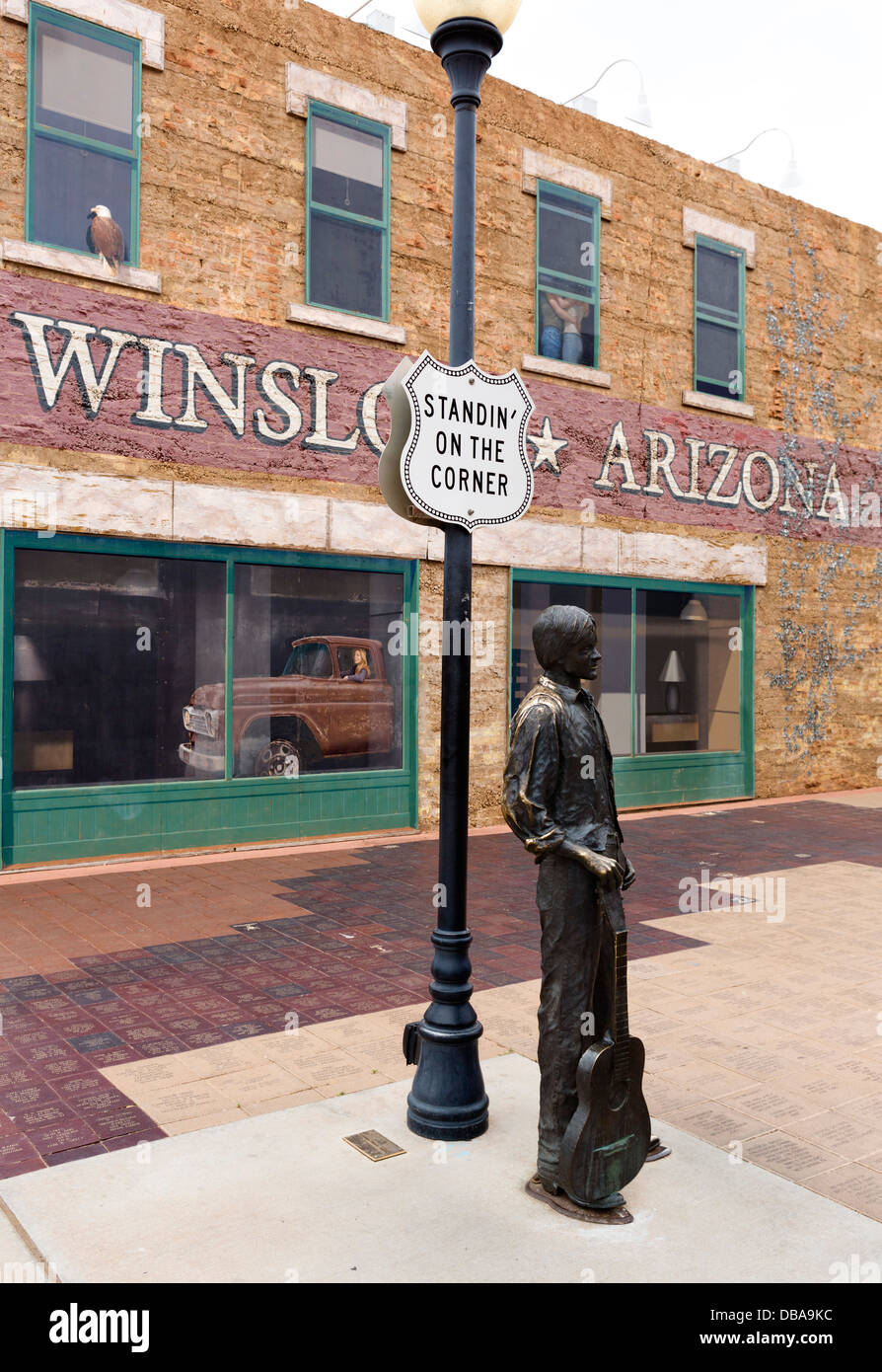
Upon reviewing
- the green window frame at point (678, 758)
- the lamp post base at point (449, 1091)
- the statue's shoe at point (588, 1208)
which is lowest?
the statue's shoe at point (588, 1208)

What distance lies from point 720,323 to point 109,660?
911 cm

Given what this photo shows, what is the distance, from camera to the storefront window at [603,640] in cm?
1254

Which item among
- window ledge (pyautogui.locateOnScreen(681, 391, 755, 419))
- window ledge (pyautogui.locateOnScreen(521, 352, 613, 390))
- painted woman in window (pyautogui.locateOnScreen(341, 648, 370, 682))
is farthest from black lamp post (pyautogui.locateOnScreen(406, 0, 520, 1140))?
window ledge (pyautogui.locateOnScreen(681, 391, 755, 419))

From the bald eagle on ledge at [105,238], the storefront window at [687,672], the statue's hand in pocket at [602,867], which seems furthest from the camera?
the storefront window at [687,672]

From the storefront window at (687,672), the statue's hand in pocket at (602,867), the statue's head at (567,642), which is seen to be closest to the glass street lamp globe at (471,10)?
the statue's head at (567,642)

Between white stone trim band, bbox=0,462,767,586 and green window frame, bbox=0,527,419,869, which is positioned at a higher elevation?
white stone trim band, bbox=0,462,767,586

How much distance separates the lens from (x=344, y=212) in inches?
435

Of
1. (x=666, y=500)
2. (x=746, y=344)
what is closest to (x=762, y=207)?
(x=746, y=344)

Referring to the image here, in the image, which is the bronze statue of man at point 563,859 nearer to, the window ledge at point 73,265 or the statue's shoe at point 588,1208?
the statue's shoe at point 588,1208

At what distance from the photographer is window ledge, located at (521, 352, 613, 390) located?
12273mm

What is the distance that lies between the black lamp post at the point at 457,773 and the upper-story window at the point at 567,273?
26.8 ft

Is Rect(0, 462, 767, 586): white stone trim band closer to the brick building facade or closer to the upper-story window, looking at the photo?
the brick building facade

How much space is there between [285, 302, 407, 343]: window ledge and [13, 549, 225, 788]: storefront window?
2.59 metres

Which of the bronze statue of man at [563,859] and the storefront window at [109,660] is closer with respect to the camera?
the bronze statue of man at [563,859]
